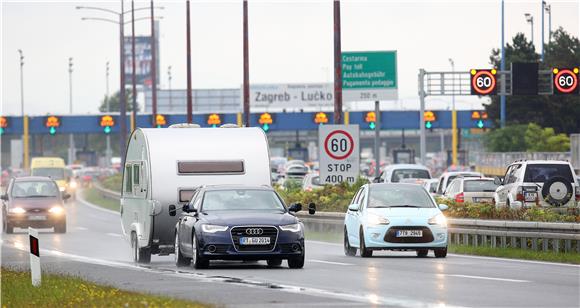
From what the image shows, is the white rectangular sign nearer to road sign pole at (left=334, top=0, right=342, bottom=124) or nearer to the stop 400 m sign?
road sign pole at (left=334, top=0, right=342, bottom=124)

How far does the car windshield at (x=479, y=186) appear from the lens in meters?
44.6

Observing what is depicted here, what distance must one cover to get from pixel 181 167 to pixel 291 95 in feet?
321

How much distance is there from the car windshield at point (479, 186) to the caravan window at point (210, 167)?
52.1 feet

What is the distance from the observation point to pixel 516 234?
3127 centimetres

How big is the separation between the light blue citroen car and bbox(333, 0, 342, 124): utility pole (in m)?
15.6

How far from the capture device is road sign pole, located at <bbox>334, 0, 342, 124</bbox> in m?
47.1

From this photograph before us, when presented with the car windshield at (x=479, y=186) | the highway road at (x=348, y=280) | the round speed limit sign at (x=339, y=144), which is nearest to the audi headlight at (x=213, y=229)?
the highway road at (x=348, y=280)

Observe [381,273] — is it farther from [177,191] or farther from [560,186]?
[560,186]

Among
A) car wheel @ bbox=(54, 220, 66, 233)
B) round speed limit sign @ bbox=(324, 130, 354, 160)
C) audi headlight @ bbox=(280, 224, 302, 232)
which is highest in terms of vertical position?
round speed limit sign @ bbox=(324, 130, 354, 160)

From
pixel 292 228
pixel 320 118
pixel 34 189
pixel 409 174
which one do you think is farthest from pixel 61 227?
pixel 320 118

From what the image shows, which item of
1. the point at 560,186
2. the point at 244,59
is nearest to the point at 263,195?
the point at 560,186

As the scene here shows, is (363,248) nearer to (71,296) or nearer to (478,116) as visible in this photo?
(71,296)

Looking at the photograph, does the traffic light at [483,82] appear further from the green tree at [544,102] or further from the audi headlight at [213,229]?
the audi headlight at [213,229]

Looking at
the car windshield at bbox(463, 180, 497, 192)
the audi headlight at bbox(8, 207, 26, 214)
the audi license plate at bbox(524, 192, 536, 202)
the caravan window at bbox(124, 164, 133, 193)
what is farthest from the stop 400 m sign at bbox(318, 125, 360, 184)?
the audi headlight at bbox(8, 207, 26, 214)
